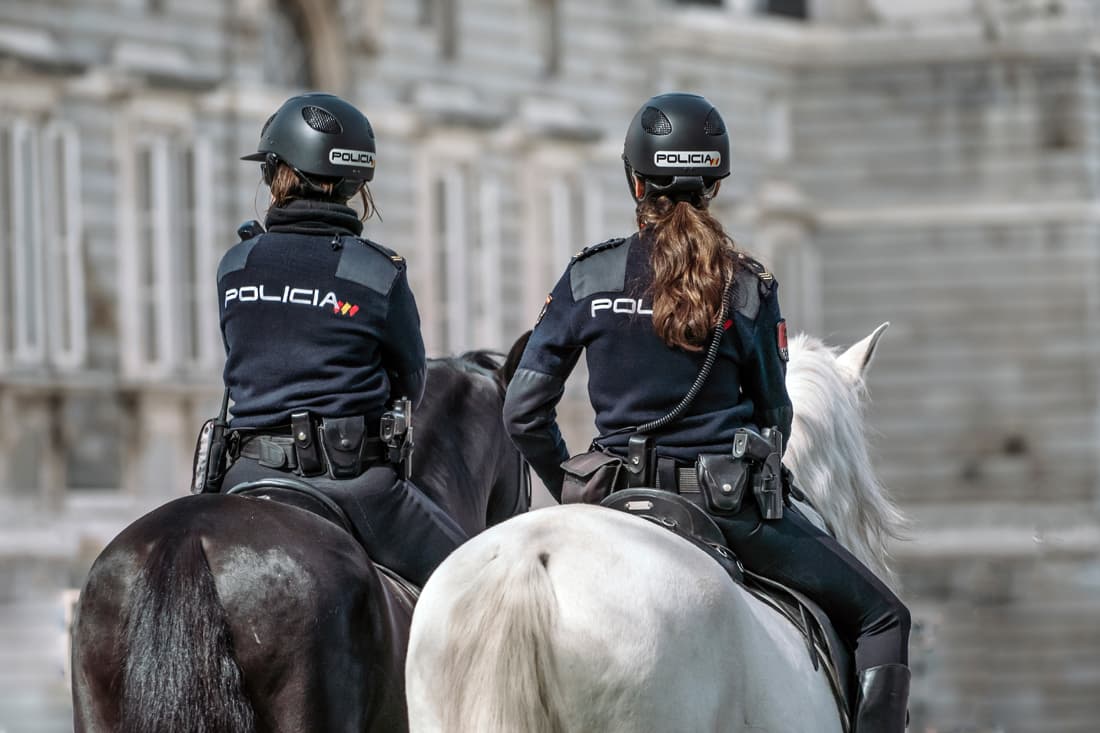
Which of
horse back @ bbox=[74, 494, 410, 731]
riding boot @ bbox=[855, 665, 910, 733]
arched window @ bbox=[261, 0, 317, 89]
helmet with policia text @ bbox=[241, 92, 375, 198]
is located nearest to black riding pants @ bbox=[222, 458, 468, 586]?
horse back @ bbox=[74, 494, 410, 731]

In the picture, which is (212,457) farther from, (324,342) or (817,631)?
(817,631)

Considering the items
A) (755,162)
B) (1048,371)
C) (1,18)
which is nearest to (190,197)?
(1,18)

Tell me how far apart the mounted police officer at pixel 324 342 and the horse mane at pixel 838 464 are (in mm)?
942

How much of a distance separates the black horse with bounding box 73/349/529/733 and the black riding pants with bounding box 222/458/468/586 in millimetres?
301

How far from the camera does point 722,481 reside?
17.2ft

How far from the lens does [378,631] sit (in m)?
5.41

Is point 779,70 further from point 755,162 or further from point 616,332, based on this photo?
point 616,332

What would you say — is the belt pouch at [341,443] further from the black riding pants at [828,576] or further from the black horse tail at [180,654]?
the black riding pants at [828,576]

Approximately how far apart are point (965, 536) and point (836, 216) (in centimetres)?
451

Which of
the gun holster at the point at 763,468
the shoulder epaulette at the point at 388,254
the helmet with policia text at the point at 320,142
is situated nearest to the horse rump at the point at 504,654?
the gun holster at the point at 763,468

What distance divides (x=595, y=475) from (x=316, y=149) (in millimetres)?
1218

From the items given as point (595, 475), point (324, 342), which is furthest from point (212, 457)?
point (595, 475)

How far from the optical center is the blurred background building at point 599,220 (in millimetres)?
18188

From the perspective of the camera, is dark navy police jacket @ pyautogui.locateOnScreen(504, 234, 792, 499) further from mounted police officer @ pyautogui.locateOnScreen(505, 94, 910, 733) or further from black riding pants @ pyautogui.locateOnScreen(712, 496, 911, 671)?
black riding pants @ pyautogui.locateOnScreen(712, 496, 911, 671)
